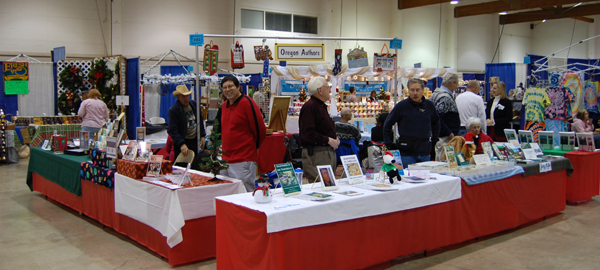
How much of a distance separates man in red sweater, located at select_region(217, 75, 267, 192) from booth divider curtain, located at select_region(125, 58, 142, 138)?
4.44 m

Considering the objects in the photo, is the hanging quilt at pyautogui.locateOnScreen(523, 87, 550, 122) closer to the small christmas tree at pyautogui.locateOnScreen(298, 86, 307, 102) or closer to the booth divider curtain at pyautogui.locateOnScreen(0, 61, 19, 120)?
the small christmas tree at pyautogui.locateOnScreen(298, 86, 307, 102)

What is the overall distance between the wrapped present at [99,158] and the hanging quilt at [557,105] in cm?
599

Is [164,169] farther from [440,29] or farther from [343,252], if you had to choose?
[440,29]

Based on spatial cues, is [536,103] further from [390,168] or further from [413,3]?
[413,3]

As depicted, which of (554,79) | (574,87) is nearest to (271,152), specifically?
(554,79)

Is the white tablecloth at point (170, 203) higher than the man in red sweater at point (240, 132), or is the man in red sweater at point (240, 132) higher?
the man in red sweater at point (240, 132)

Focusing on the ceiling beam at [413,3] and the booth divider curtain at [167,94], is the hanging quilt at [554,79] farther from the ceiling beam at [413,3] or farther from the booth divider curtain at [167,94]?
the ceiling beam at [413,3]

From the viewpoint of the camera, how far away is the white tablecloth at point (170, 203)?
3.12 meters

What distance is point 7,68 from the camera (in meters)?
10.0

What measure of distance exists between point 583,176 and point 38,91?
10.5 m

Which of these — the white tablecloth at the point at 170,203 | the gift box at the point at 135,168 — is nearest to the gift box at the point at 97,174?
the gift box at the point at 135,168

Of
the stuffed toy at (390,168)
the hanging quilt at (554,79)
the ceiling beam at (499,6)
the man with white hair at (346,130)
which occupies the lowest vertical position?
the stuffed toy at (390,168)

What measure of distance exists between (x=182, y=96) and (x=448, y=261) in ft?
9.47

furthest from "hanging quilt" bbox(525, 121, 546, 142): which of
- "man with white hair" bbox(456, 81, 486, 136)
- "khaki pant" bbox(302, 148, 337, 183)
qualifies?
"khaki pant" bbox(302, 148, 337, 183)
